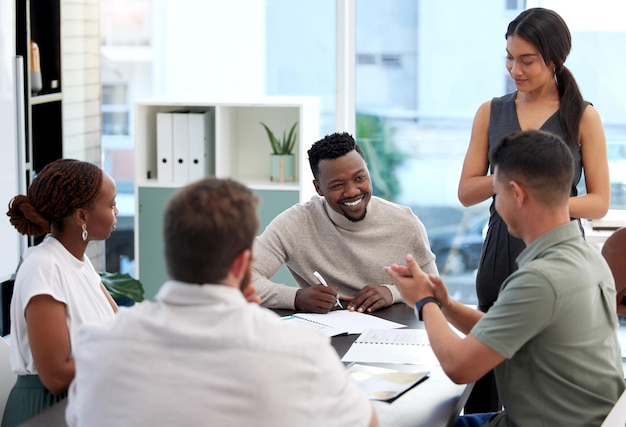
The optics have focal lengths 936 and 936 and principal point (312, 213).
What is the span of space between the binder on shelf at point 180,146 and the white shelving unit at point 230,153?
0.05m

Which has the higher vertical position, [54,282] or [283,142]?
[283,142]

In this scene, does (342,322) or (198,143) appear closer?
(342,322)

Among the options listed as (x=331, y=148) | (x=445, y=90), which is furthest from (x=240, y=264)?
(x=445, y=90)

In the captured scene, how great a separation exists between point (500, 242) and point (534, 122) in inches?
15.0

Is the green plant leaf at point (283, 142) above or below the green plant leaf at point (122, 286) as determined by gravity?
above

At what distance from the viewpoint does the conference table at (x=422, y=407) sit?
181 cm

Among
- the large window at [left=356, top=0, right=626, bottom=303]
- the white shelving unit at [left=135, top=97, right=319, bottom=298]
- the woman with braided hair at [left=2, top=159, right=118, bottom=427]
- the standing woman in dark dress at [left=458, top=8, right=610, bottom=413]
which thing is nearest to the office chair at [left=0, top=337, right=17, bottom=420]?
the woman with braided hair at [left=2, top=159, right=118, bottom=427]

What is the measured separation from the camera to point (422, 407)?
Result: 1.89 metres

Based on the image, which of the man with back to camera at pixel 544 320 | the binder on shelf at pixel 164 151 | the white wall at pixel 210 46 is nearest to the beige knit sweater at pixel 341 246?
the man with back to camera at pixel 544 320

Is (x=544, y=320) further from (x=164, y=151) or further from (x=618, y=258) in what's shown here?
(x=164, y=151)

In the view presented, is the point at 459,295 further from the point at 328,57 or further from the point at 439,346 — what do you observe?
the point at 439,346

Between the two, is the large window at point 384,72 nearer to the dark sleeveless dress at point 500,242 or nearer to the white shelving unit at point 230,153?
the white shelving unit at point 230,153

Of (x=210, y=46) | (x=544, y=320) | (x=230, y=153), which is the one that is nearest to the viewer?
(x=544, y=320)

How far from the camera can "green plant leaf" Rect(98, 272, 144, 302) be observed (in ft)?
13.3
